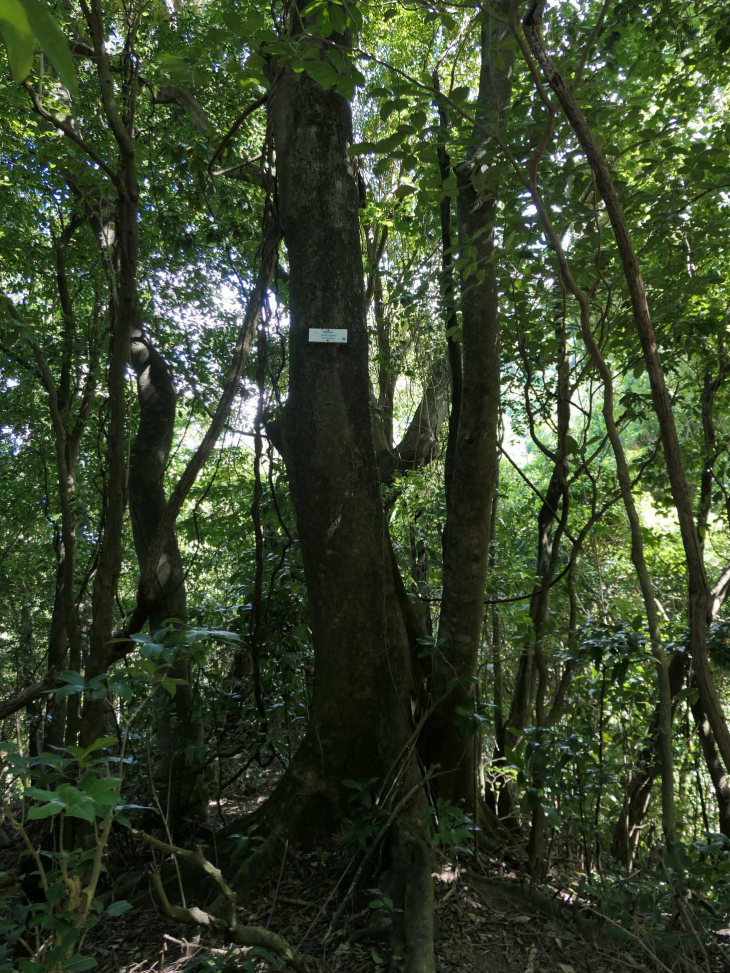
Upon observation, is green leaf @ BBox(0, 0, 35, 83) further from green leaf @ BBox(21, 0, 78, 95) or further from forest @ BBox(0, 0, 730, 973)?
forest @ BBox(0, 0, 730, 973)

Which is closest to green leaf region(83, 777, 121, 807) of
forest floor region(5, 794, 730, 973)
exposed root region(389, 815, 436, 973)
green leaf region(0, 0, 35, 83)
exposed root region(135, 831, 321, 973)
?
exposed root region(135, 831, 321, 973)

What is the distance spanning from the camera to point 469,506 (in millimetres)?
3227

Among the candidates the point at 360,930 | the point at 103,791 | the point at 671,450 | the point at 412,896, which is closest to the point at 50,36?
the point at 671,450

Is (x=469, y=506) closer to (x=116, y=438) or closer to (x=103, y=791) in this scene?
(x=116, y=438)

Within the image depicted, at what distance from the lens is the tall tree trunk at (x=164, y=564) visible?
157 inches

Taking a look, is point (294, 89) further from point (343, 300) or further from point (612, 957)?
point (612, 957)

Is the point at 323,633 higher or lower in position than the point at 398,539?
lower

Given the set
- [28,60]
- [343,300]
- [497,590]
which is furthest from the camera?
[497,590]

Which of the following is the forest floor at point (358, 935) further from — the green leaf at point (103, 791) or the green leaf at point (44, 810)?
the green leaf at point (44, 810)

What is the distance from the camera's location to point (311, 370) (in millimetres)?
3141

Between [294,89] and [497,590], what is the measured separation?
345cm

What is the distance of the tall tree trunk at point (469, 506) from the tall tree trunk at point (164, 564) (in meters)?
1.34

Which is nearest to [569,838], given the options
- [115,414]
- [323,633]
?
[323,633]

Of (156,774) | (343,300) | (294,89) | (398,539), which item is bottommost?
(156,774)
